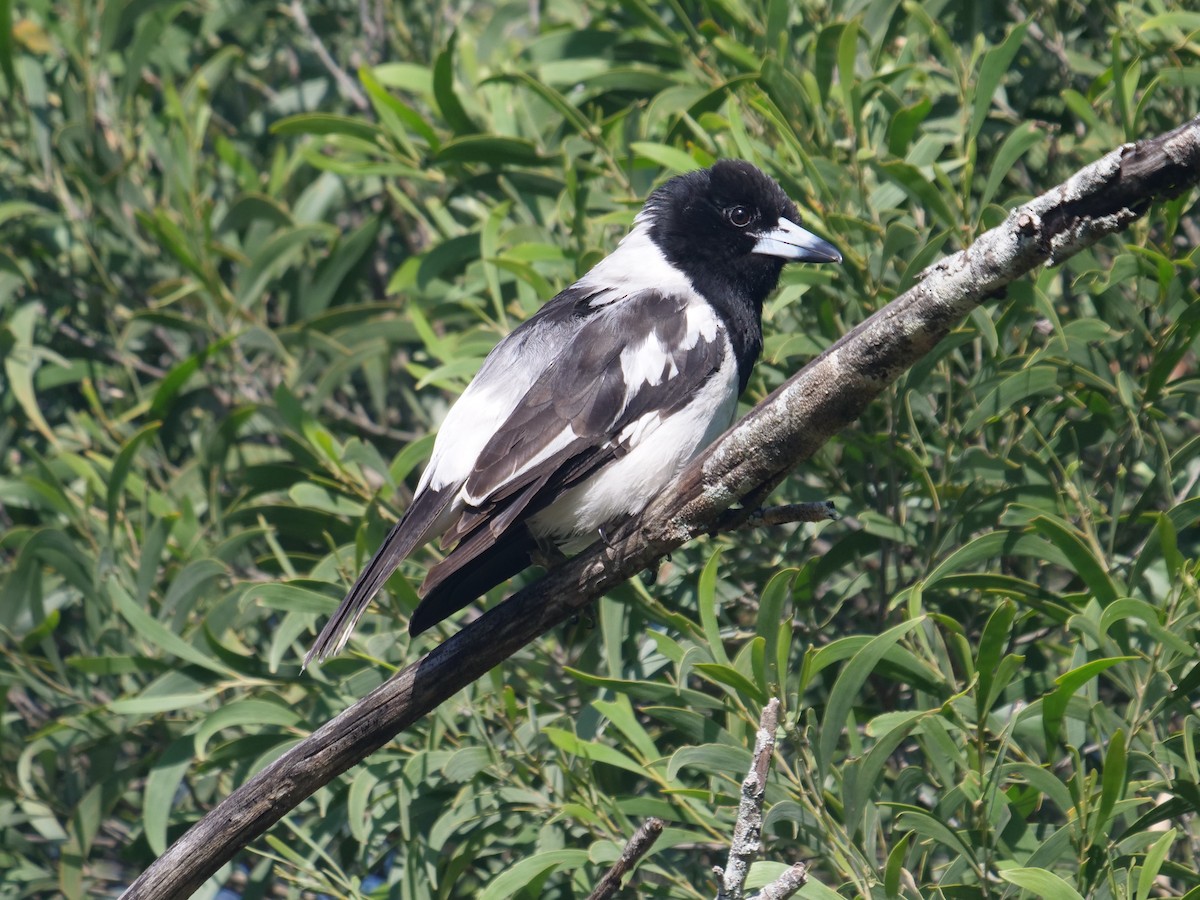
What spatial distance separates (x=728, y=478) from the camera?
101 inches

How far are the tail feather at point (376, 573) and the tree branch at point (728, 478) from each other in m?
0.26

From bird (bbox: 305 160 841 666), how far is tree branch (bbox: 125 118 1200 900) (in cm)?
26

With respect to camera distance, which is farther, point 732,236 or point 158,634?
point 732,236

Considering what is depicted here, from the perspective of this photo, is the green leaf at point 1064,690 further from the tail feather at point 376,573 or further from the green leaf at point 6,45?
the green leaf at point 6,45

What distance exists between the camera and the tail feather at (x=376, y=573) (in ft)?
9.49

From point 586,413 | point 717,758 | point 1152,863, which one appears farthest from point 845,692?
point 586,413

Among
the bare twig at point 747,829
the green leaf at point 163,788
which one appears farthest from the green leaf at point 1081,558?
the green leaf at point 163,788

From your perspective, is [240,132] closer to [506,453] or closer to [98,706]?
[98,706]

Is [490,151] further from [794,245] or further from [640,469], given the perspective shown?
[640,469]

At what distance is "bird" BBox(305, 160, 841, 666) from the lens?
3.02 m

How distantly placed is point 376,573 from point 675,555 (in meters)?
0.83

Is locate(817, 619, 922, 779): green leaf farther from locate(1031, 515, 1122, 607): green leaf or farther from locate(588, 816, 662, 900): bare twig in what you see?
locate(588, 816, 662, 900): bare twig

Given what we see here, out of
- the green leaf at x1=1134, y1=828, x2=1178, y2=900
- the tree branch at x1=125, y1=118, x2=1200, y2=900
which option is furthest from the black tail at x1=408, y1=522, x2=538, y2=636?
the green leaf at x1=1134, y1=828, x2=1178, y2=900

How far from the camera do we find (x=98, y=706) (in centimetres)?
374
